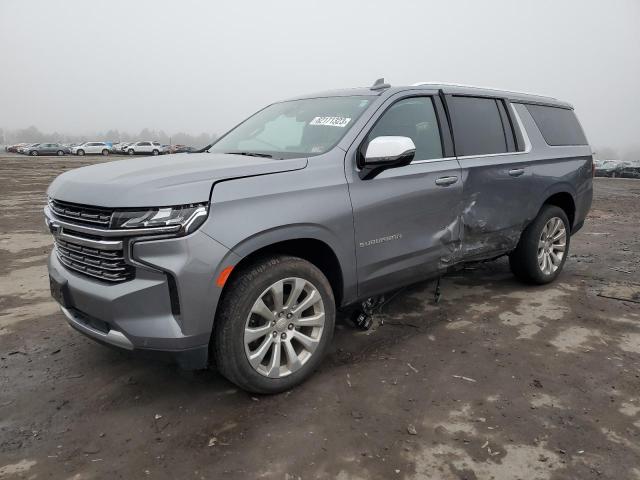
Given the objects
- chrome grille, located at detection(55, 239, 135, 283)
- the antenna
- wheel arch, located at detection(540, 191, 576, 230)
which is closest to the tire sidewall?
wheel arch, located at detection(540, 191, 576, 230)

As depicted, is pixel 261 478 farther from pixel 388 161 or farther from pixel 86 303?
pixel 388 161

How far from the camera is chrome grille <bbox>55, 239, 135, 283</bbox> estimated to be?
246cm

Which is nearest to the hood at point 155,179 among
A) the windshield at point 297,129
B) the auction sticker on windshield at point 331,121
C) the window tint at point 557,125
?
the windshield at point 297,129

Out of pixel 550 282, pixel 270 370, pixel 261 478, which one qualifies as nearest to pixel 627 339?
pixel 550 282

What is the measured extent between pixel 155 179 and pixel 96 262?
568 mm

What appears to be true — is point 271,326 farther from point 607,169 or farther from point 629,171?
point 607,169

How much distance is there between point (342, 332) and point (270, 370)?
1119mm

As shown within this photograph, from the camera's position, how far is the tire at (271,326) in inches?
103

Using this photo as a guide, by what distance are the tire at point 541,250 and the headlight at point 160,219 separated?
11.4ft

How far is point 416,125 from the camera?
365 centimetres

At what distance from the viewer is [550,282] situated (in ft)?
16.7

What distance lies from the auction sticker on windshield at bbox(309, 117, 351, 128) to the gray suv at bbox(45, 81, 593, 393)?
0.01 metres

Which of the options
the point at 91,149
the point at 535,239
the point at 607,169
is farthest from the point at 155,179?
the point at 91,149

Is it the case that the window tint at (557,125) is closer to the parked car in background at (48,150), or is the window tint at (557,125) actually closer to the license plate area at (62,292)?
the license plate area at (62,292)
